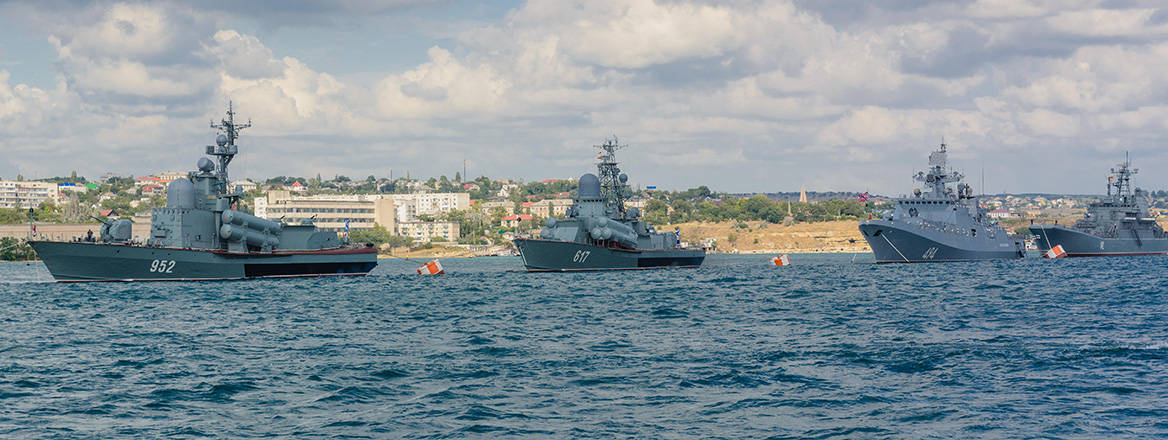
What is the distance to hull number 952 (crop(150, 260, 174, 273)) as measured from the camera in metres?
62.3

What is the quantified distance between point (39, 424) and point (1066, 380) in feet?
67.7

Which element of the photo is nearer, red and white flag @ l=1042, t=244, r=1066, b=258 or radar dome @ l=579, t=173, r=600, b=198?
radar dome @ l=579, t=173, r=600, b=198

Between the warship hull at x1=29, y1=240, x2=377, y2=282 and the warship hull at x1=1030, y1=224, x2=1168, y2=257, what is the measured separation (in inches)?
2999

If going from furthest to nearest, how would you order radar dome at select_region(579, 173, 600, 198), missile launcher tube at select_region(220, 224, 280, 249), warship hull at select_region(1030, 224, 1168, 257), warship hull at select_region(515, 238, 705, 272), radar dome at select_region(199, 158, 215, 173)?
warship hull at select_region(1030, 224, 1168, 257)
radar dome at select_region(579, 173, 600, 198)
warship hull at select_region(515, 238, 705, 272)
radar dome at select_region(199, 158, 215, 173)
missile launcher tube at select_region(220, 224, 280, 249)

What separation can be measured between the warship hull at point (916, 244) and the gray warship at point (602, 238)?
16.5 metres

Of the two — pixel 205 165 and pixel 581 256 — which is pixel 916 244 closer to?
pixel 581 256

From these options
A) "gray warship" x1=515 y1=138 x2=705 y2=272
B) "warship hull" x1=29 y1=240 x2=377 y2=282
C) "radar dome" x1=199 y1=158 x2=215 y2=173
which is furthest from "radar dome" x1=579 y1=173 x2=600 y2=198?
"radar dome" x1=199 y1=158 x2=215 y2=173

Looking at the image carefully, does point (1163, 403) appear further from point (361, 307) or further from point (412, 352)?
point (361, 307)

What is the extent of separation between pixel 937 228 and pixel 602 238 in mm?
31125

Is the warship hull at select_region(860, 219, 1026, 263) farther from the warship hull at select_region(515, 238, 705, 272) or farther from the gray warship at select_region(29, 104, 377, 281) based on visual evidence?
the gray warship at select_region(29, 104, 377, 281)

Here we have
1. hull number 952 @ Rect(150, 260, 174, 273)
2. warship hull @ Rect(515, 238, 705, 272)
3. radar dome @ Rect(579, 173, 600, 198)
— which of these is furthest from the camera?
radar dome @ Rect(579, 173, 600, 198)

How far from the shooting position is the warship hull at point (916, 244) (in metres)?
90.7

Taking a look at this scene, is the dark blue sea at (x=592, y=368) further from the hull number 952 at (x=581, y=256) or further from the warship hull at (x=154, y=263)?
the hull number 952 at (x=581, y=256)

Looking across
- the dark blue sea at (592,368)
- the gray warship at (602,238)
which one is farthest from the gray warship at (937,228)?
the dark blue sea at (592,368)
